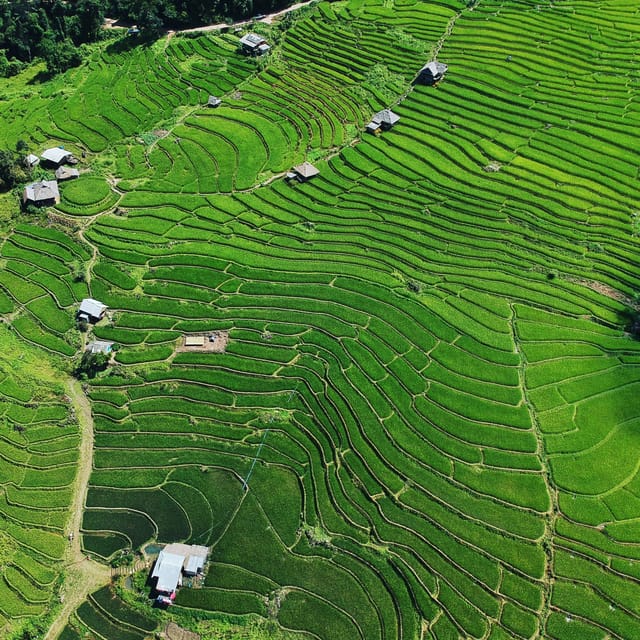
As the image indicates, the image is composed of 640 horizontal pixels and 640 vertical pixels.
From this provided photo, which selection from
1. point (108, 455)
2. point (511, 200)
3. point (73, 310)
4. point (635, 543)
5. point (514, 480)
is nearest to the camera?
point (635, 543)

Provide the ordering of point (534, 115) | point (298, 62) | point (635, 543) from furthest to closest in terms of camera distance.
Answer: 1. point (298, 62)
2. point (534, 115)
3. point (635, 543)

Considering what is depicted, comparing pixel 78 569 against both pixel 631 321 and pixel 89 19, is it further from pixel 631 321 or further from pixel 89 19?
pixel 89 19

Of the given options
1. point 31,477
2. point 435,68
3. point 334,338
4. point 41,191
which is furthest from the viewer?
point 435,68

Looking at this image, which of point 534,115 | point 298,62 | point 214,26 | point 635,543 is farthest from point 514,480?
point 214,26

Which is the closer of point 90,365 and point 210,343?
point 90,365

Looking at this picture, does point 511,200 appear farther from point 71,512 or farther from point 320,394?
point 71,512

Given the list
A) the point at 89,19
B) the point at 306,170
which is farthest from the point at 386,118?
the point at 89,19
